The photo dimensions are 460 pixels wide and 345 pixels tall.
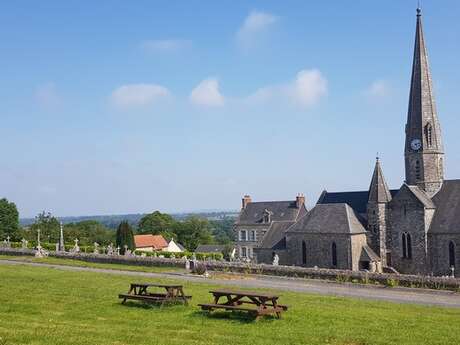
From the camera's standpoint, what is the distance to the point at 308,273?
31391mm

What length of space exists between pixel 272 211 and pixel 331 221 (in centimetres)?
2182

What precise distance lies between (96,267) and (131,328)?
2625 cm

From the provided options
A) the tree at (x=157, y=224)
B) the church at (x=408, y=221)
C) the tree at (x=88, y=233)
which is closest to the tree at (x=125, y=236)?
the church at (x=408, y=221)

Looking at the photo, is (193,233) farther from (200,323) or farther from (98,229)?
(200,323)

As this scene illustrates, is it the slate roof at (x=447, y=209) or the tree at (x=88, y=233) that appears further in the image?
the tree at (x=88, y=233)

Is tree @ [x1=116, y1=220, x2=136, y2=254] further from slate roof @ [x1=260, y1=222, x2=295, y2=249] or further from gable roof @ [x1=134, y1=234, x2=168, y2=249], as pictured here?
gable roof @ [x1=134, y1=234, x2=168, y2=249]

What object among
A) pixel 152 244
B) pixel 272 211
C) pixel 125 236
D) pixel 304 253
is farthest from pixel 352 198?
pixel 152 244

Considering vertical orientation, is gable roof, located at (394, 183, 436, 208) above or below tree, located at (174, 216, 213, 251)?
above

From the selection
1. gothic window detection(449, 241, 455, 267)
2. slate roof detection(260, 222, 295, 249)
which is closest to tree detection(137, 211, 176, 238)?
slate roof detection(260, 222, 295, 249)

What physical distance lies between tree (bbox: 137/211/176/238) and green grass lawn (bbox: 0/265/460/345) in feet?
287

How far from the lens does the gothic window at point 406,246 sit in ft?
133

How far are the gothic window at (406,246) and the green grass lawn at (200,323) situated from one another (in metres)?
22.4

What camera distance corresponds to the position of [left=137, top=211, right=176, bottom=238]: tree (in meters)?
106

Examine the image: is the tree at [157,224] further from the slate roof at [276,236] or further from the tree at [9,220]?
the slate roof at [276,236]
